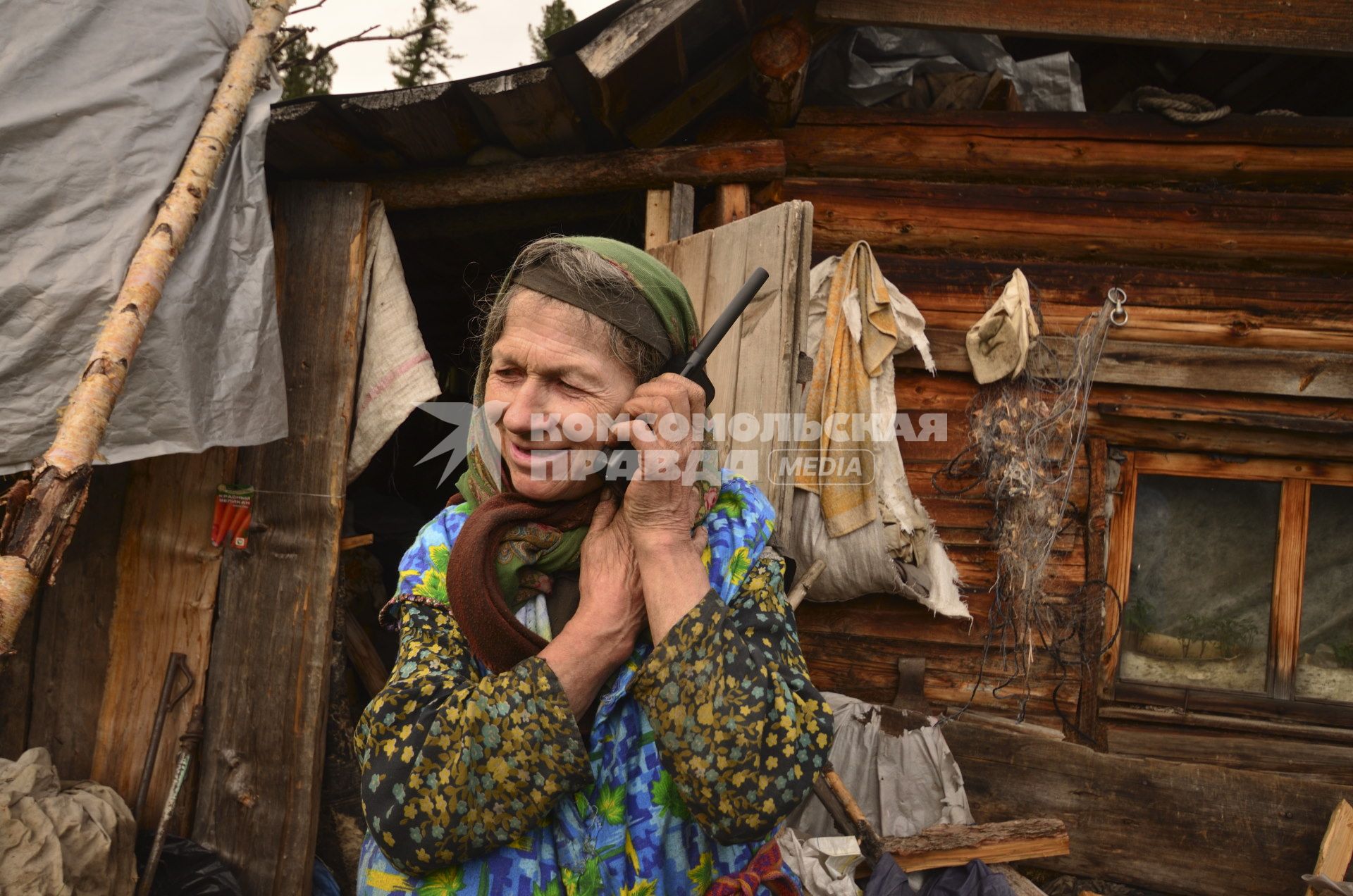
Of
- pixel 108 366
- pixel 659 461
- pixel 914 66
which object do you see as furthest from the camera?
pixel 914 66

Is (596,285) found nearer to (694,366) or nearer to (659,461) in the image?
(694,366)

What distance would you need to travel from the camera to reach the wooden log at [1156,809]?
343cm

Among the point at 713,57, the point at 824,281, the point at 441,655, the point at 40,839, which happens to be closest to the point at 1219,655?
the point at 824,281

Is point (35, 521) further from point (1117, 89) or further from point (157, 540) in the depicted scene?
point (1117, 89)

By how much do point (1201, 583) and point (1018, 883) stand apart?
5.74ft

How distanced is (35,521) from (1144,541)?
177 inches

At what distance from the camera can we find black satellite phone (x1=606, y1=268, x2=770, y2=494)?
54.2 inches

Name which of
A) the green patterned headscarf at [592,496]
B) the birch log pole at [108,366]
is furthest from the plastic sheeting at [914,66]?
the green patterned headscarf at [592,496]

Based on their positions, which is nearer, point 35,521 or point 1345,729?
point 35,521

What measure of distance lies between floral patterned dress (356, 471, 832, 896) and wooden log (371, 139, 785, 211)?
2599 mm

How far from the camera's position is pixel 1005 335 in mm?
3576

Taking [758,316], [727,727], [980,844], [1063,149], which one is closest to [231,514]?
[758,316]

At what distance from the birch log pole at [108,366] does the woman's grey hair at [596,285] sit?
1646 millimetres

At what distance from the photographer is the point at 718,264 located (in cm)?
306
